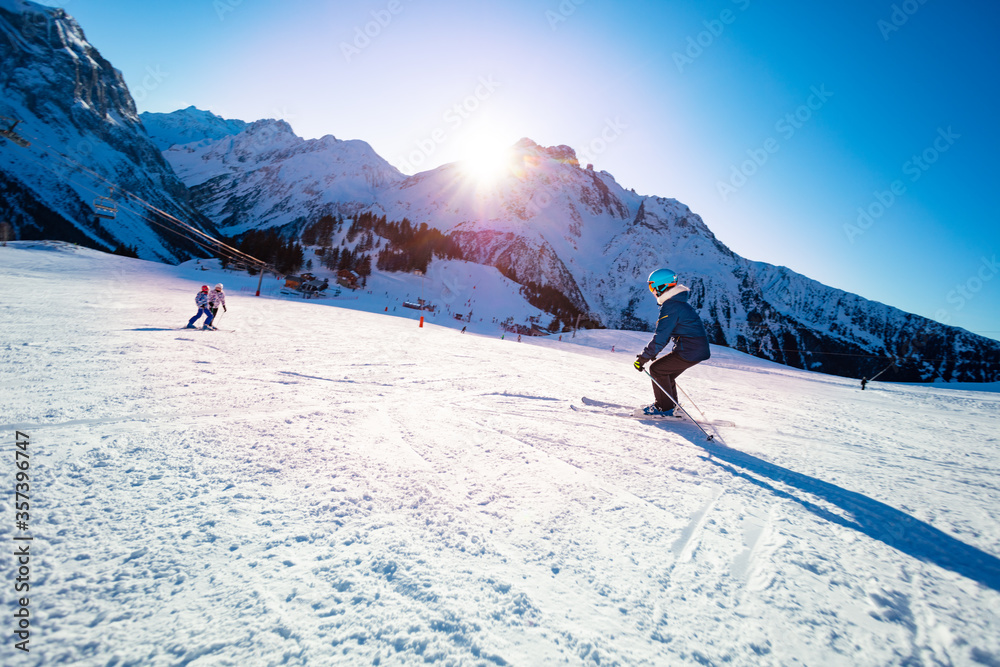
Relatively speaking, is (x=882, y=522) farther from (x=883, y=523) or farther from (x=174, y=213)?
(x=174, y=213)

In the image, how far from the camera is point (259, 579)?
190 centimetres

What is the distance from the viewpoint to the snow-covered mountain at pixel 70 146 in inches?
4547

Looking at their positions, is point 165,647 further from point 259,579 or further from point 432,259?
point 432,259

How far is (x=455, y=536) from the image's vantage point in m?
2.44

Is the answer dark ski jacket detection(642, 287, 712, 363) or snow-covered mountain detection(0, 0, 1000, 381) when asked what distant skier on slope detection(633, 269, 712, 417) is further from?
snow-covered mountain detection(0, 0, 1000, 381)

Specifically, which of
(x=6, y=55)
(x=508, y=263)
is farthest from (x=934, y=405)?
(x=6, y=55)

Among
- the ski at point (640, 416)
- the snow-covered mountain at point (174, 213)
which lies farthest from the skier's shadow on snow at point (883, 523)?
the snow-covered mountain at point (174, 213)

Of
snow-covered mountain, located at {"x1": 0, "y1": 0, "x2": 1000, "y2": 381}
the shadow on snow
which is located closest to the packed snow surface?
the shadow on snow

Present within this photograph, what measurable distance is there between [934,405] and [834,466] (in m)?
13.1

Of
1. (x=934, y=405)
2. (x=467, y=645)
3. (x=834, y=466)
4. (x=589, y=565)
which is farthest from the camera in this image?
(x=934, y=405)

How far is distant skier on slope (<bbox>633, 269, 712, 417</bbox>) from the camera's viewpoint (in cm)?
607

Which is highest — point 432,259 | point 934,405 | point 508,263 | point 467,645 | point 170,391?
point 508,263

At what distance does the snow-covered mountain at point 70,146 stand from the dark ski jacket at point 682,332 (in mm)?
155949

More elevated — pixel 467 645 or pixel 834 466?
pixel 834 466
